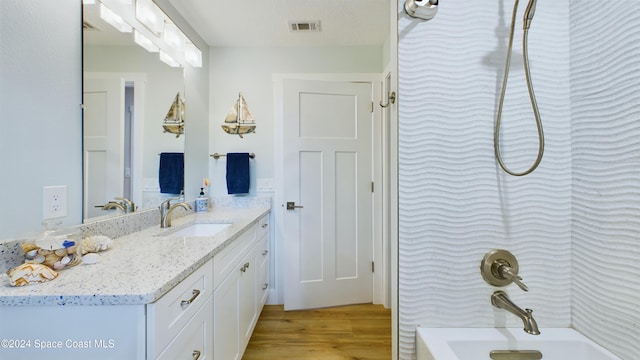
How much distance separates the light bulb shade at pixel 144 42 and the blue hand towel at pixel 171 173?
66 cm

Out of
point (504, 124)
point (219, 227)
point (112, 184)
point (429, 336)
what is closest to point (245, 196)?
point (219, 227)

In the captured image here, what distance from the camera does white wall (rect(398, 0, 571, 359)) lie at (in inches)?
41.3

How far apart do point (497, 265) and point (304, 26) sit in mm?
2100

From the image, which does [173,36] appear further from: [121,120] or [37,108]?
[37,108]

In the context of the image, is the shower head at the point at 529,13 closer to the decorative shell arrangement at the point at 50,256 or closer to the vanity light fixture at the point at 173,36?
the decorative shell arrangement at the point at 50,256

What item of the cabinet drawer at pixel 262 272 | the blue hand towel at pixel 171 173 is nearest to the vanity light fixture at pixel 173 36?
the blue hand towel at pixel 171 173

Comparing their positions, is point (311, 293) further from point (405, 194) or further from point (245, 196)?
point (405, 194)

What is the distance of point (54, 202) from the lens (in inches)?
40.5

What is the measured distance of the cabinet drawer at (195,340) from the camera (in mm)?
840

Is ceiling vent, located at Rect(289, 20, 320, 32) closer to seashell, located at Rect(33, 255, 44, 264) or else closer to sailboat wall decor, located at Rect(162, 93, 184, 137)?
sailboat wall decor, located at Rect(162, 93, 184, 137)

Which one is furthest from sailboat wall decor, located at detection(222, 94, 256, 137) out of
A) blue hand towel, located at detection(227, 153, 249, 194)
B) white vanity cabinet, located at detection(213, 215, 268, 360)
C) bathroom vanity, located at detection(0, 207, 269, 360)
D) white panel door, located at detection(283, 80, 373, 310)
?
bathroom vanity, located at detection(0, 207, 269, 360)

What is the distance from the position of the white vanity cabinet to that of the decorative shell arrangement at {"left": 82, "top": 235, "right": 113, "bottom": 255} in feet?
1.43

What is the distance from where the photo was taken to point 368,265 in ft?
8.03

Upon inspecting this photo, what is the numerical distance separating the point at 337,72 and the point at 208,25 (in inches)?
45.2
